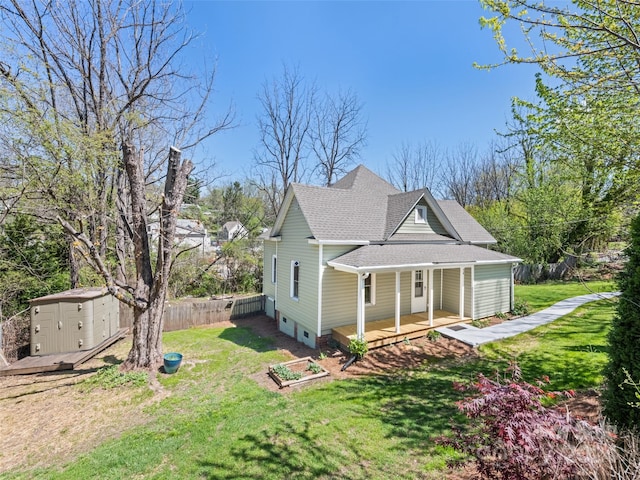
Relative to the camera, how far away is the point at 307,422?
5863 millimetres

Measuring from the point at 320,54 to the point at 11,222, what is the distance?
1494cm

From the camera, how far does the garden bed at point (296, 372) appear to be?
7925 mm

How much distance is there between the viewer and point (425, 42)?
11305mm

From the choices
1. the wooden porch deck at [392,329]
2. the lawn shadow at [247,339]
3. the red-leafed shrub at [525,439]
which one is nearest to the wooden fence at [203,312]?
the lawn shadow at [247,339]

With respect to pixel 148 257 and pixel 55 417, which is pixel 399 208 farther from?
pixel 55 417

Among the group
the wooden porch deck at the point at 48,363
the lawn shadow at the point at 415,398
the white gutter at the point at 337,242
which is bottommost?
the wooden porch deck at the point at 48,363

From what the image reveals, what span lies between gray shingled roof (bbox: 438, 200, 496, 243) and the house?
0.11 m

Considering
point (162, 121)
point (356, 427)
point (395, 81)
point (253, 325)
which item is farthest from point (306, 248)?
point (395, 81)

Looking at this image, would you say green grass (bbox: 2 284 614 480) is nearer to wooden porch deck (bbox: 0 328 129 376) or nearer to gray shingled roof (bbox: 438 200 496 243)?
wooden porch deck (bbox: 0 328 129 376)

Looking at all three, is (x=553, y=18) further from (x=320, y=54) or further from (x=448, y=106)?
(x=448, y=106)

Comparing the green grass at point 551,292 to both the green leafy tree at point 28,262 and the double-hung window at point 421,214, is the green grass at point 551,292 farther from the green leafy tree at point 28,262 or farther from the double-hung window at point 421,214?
the green leafy tree at point 28,262

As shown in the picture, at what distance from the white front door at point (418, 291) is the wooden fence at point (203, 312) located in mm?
8716

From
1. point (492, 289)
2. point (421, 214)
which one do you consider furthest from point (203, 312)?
point (492, 289)

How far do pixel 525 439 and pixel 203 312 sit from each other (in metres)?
14.9
